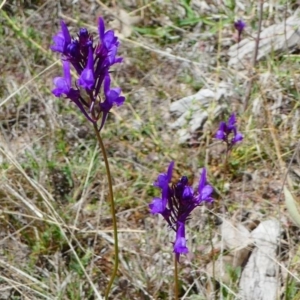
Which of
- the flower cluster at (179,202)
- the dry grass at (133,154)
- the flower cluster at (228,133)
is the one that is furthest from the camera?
the flower cluster at (228,133)

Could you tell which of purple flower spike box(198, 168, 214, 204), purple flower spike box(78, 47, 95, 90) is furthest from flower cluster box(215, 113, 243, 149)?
purple flower spike box(78, 47, 95, 90)

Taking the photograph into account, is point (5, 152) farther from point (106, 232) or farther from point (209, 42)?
point (209, 42)

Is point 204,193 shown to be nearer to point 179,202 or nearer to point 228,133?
point 179,202

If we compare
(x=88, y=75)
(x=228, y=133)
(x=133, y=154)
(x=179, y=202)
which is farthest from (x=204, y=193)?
(x=133, y=154)

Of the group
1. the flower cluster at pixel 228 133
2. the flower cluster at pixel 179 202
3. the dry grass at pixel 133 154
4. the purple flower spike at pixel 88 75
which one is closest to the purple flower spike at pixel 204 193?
the flower cluster at pixel 179 202

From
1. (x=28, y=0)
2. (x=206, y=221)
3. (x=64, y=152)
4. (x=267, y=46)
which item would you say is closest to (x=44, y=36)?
(x=28, y=0)

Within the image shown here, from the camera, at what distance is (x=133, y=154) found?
3.13 metres

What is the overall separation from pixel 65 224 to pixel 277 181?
99 centimetres

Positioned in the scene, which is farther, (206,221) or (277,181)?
(277,181)

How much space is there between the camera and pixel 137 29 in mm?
3715

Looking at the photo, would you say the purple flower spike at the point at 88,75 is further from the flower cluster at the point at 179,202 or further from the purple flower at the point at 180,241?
the purple flower at the point at 180,241

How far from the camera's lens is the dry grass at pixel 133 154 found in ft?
8.39

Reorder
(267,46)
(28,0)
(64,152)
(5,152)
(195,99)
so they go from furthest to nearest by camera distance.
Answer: (28,0) → (267,46) → (195,99) → (64,152) → (5,152)

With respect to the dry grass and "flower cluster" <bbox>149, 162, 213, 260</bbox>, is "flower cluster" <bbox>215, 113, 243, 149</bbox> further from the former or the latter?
"flower cluster" <bbox>149, 162, 213, 260</bbox>
